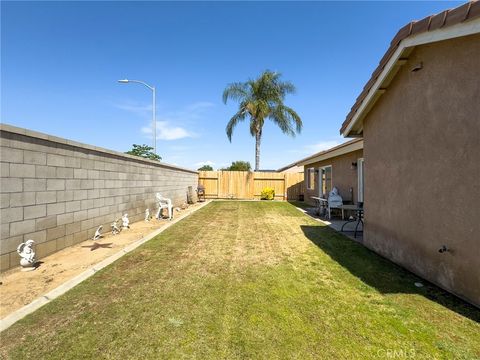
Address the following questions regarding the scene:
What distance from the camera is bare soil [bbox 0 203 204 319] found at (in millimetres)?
3296

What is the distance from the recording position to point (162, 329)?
2.67 meters

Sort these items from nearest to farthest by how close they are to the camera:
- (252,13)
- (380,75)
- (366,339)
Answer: (366,339) → (380,75) → (252,13)

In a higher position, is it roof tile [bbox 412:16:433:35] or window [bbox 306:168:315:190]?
roof tile [bbox 412:16:433:35]

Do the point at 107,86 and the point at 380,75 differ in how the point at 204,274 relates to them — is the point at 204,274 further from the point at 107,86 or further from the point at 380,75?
the point at 107,86

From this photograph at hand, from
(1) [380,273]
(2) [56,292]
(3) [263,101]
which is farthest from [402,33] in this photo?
(3) [263,101]

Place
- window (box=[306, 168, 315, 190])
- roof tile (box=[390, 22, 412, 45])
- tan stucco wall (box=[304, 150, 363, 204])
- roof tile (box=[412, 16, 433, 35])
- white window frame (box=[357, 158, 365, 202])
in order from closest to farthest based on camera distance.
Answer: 1. roof tile (box=[412, 16, 433, 35])
2. roof tile (box=[390, 22, 412, 45])
3. white window frame (box=[357, 158, 365, 202])
4. tan stucco wall (box=[304, 150, 363, 204])
5. window (box=[306, 168, 315, 190])

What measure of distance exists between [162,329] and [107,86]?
15730mm

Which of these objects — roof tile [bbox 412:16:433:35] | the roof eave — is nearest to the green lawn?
the roof eave

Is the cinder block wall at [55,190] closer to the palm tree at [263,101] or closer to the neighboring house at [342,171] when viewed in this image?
the neighboring house at [342,171]

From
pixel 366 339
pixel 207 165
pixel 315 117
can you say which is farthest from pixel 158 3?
pixel 207 165

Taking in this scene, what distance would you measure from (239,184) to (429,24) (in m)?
18.9

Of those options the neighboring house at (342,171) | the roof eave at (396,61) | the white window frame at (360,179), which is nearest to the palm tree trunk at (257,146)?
the neighboring house at (342,171)

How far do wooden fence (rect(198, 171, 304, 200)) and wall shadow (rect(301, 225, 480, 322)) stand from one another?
587 inches

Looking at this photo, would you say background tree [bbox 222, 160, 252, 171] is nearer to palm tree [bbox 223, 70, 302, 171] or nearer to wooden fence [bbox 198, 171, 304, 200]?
palm tree [bbox 223, 70, 302, 171]
